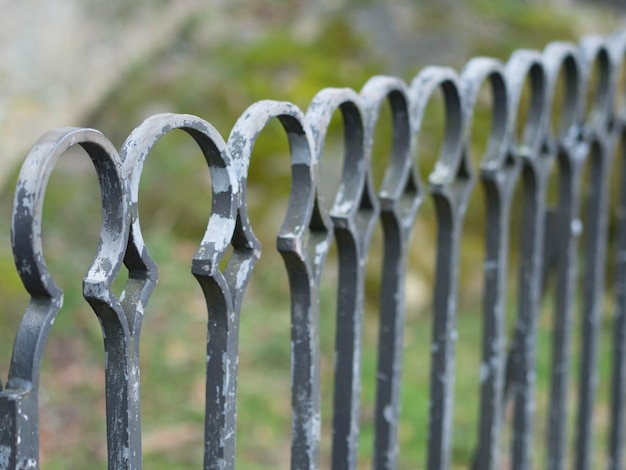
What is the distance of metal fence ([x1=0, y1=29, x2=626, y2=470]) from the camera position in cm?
90

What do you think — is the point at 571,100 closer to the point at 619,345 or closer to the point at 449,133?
the point at 449,133

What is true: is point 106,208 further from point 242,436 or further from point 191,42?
point 191,42

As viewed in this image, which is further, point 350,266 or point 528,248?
point 528,248

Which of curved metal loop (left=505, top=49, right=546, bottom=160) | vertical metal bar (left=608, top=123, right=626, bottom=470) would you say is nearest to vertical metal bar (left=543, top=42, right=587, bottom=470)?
curved metal loop (left=505, top=49, right=546, bottom=160)

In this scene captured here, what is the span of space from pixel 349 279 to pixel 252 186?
3347mm

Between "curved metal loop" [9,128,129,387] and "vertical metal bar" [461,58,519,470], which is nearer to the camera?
"curved metal loop" [9,128,129,387]

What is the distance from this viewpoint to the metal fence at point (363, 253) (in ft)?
2.97

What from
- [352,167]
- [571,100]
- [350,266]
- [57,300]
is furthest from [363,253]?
[571,100]

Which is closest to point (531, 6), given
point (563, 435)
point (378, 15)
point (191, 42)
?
point (378, 15)

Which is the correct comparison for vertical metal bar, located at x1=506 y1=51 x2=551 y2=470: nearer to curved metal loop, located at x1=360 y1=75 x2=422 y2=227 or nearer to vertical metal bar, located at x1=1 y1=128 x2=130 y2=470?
curved metal loop, located at x1=360 y1=75 x2=422 y2=227

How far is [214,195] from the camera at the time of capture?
3.43 ft

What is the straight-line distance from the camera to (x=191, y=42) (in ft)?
19.2

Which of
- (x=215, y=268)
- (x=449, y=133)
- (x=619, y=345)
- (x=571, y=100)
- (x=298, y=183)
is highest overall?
(x=571, y=100)

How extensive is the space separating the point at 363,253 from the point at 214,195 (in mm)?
348
